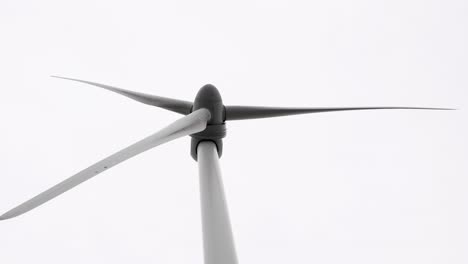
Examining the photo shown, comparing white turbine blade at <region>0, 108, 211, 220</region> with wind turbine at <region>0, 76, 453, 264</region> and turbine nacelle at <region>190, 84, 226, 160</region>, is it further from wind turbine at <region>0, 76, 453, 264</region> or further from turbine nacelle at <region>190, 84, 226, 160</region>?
turbine nacelle at <region>190, 84, 226, 160</region>

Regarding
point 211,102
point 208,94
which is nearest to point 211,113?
point 211,102

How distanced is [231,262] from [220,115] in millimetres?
5323

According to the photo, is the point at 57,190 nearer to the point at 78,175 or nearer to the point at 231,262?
the point at 78,175

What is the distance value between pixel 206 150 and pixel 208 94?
1480mm

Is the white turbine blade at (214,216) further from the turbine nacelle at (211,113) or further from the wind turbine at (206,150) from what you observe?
the turbine nacelle at (211,113)

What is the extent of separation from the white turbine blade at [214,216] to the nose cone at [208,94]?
4.96ft

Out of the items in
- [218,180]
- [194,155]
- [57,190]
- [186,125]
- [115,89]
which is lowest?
[57,190]

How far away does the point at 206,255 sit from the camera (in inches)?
366

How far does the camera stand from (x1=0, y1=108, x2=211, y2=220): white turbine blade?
8039 mm

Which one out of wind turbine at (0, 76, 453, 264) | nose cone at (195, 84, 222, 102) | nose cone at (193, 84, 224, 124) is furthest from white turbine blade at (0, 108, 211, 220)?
nose cone at (195, 84, 222, 102)

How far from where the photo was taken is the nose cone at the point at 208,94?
44.8ft

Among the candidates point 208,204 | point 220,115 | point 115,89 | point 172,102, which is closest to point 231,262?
point 208,204

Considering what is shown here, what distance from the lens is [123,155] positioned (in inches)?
361

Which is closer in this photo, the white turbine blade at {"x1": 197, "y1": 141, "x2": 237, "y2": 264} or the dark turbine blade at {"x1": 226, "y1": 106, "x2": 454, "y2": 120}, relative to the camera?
the white turbine blade at {"x1": 197, "y1": 141, "x2": 237, "y2": 264}
